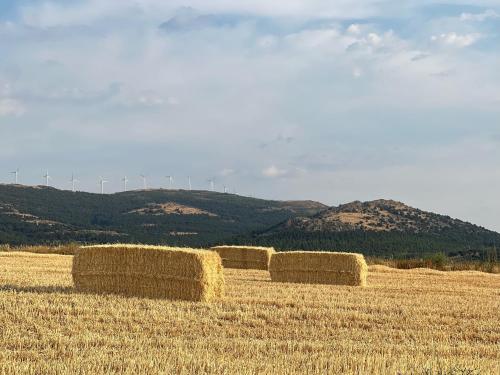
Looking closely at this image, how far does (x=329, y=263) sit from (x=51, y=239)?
203 feet

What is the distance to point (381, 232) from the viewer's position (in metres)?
61.9

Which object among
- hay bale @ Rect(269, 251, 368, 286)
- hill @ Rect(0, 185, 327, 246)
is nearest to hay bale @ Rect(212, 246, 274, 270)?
hay bale @ Rect(269, 251, 368, 286)

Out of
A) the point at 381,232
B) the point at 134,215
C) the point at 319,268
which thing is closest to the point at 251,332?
the point at 319,268

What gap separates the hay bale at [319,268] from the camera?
947 inches

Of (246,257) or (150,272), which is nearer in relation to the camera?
(150,272)

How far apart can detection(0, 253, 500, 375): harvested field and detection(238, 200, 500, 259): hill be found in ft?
103

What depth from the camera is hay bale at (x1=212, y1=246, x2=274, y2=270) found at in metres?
32.0

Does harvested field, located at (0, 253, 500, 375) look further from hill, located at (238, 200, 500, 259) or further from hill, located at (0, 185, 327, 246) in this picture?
hill, located at (0, 185, 327, 246)

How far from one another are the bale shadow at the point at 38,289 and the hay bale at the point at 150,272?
38 centimetres

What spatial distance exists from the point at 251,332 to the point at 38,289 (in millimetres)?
6377

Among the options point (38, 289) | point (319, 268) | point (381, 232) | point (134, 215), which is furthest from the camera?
point (134, 215)

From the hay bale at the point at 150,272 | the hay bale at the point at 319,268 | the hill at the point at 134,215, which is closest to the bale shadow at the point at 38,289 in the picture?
the hay bale at the point at 150,272

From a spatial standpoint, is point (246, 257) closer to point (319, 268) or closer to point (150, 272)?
point (319, 268)

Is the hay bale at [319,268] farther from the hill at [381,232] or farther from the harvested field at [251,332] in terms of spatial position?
the hill at [381,232]
